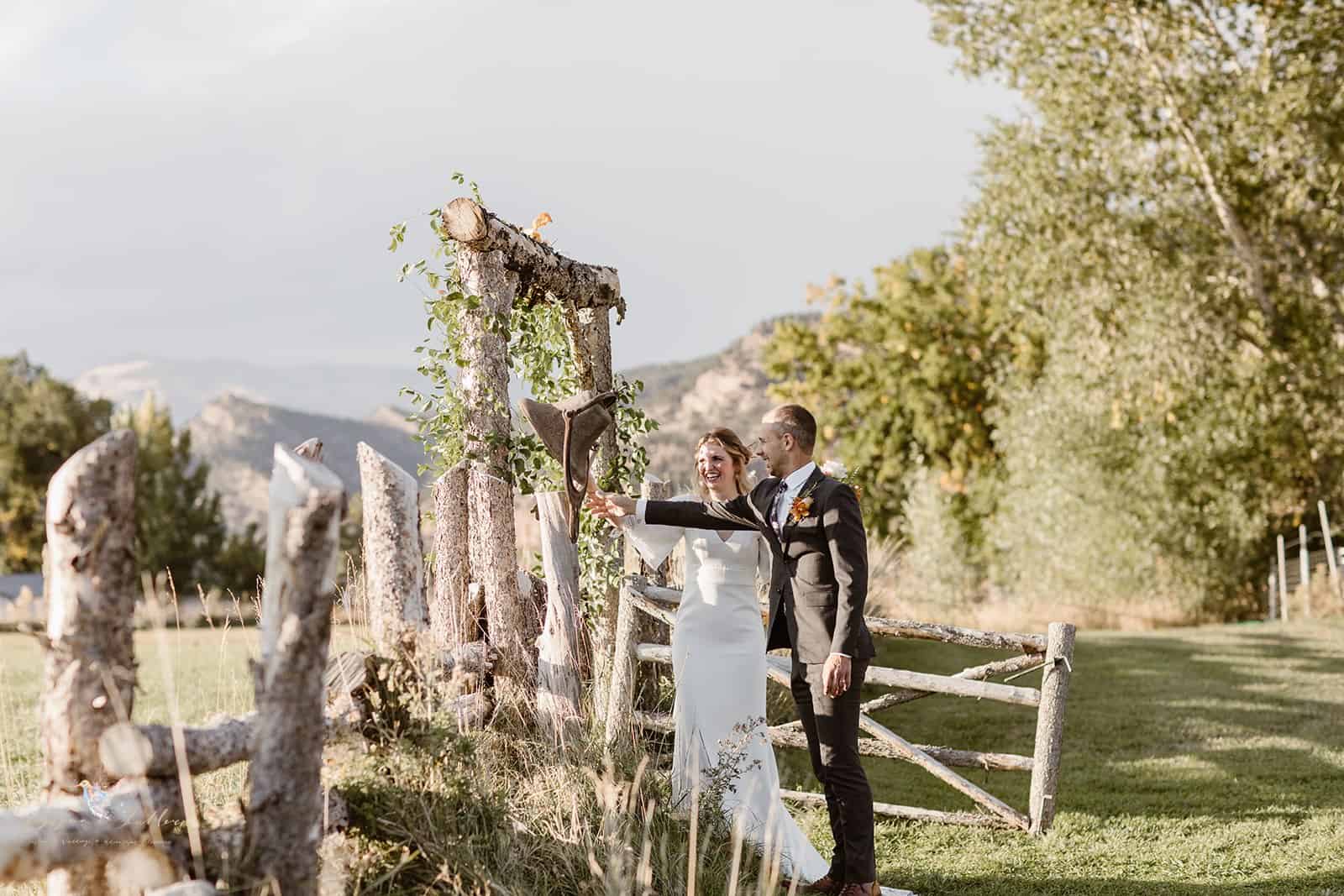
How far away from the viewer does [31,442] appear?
36.4m

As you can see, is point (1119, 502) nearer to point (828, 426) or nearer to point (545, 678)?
point (828, 426)

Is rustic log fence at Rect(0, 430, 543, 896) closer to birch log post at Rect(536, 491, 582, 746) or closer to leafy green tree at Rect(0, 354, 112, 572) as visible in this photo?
birch log post at Rect(536, 491, 582, 746)

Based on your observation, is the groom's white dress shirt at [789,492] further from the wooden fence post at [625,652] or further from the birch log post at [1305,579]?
the birch log post at [1305,579]

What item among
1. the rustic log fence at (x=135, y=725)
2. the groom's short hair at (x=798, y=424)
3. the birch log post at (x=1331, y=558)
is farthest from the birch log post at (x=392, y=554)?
the birch log post at (x=1331, y=558)

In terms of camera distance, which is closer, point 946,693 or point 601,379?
point 946,693

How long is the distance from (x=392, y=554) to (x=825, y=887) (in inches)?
92.1

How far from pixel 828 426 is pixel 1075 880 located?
60.9ft

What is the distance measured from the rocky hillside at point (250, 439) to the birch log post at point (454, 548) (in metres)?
70.5

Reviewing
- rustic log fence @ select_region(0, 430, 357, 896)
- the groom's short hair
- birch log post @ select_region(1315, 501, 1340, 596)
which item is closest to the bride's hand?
the groom's short hair

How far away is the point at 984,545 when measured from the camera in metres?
22.3

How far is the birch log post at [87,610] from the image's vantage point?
10.4 ft

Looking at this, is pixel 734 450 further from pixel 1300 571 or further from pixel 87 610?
pixel 1300 571

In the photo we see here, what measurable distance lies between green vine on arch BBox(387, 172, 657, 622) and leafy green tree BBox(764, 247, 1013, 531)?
50.2 feet

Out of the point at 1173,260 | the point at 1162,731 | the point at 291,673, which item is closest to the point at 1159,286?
the point at 1173,260
